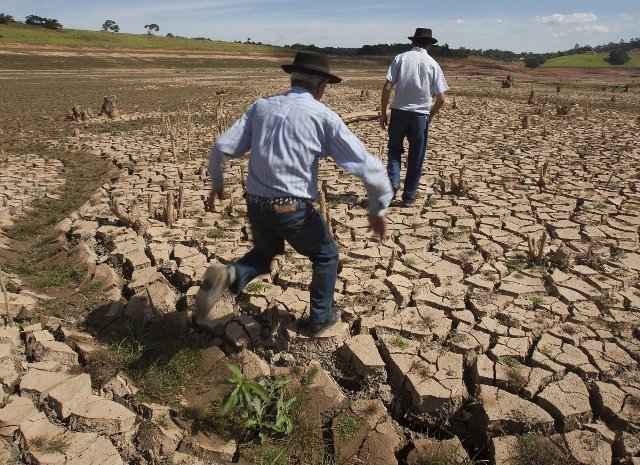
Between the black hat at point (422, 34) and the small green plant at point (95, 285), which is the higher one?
the black hat at point (422, 34)

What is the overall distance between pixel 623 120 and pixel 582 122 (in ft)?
3.51

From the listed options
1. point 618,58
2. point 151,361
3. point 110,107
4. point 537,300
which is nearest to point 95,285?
point 151,361

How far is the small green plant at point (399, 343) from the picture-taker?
312cm

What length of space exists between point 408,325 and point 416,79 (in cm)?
272

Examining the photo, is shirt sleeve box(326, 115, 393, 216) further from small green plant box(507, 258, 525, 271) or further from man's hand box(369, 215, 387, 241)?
small green plant box(507, 258, 525, 271)

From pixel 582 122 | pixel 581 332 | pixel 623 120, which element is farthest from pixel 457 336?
pixel 623 120

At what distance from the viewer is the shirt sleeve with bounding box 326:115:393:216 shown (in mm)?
2500

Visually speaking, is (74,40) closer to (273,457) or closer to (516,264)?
(516,264)

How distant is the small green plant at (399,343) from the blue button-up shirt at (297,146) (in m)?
0.96

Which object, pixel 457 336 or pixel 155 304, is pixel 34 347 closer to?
pixel 155 304

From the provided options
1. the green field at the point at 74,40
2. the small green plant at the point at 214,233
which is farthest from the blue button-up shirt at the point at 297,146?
the green field at the point at 74,40

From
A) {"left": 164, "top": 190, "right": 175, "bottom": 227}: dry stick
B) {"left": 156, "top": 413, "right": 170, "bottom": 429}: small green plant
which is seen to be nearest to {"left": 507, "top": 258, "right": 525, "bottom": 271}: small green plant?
{"left": 156, "top": 413, "right": 170, "bottom": 429}: small green plant

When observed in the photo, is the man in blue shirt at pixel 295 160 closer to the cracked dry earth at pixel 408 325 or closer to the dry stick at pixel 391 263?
the cracked dry earth at pixel 408 325

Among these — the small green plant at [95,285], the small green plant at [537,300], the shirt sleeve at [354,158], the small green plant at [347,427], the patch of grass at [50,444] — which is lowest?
the small green plant at [347,427]
